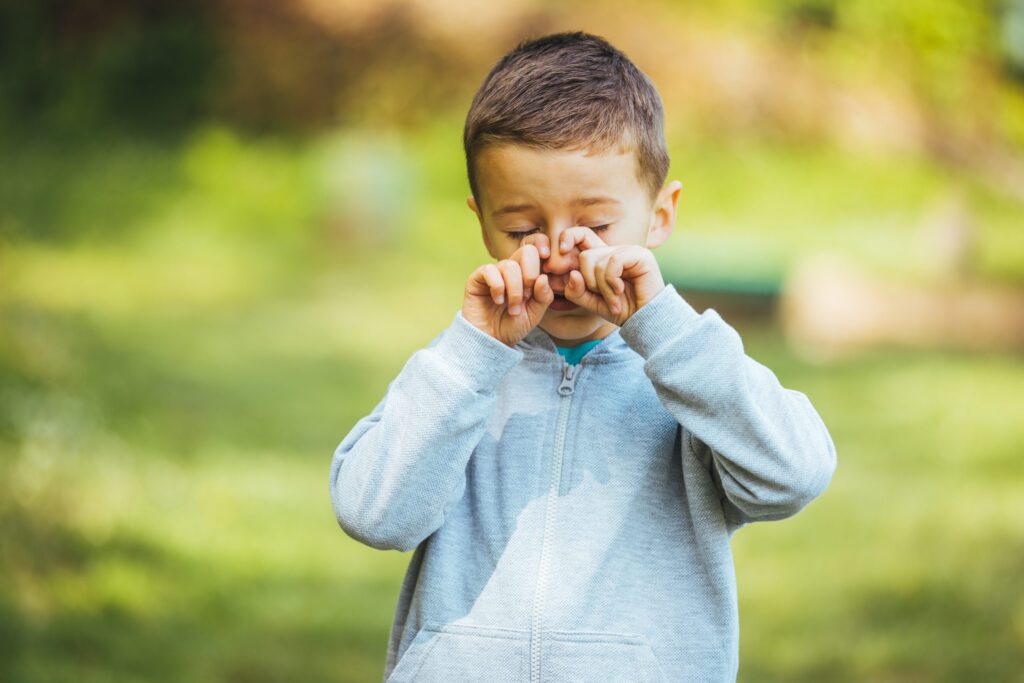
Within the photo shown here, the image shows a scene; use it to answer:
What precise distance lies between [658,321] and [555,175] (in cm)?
24

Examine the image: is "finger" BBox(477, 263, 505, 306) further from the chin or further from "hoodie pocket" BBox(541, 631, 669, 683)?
"hoodie pocket" BBox(541, 631, 669, 683)

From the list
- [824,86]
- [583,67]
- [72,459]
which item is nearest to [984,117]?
[824,86]

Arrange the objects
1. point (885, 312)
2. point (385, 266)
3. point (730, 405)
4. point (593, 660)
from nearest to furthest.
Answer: point (730, 405) < point (593, 660) < point (885, 312) < point (385, 266)

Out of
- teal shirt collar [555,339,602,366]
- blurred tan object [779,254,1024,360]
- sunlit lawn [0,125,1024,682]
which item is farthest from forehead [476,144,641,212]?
blurred tan object [779,254,1024,360]

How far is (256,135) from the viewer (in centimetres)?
711

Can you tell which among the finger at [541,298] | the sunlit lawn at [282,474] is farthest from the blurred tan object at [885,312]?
the finger at [541,298]

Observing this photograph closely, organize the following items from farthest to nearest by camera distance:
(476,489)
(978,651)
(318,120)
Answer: (318,120), (978,651), (476,489)

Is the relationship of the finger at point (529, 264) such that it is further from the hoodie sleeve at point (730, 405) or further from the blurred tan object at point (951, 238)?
the blurred tan object at point (951, 238)

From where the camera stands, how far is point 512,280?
1.58 meters

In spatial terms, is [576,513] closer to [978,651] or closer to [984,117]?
[978,651]

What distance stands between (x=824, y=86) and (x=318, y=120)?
2.88 metres

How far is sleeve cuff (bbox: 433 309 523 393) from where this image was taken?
1.60 meters

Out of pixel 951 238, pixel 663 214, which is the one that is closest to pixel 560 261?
pixel 663 214

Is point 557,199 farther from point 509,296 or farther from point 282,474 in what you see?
point 282,474
